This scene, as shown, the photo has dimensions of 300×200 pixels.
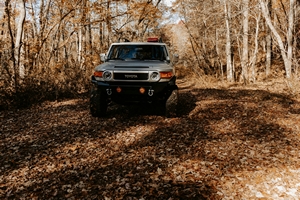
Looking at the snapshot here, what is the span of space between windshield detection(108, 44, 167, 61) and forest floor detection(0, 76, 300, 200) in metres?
1.56

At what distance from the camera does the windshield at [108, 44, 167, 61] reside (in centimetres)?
680

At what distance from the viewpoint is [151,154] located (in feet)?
14.8

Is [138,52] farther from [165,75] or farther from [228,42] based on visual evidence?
[228,42]

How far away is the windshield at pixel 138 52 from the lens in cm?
680

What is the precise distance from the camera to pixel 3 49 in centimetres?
770

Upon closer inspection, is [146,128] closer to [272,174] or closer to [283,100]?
[272,174]

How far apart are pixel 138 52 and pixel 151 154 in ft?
10.6

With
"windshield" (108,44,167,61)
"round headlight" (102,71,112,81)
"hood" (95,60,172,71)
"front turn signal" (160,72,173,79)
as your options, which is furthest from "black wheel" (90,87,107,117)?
"front turn signal" (160,72,173,79)

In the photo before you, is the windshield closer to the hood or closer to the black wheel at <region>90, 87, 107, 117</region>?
the hood

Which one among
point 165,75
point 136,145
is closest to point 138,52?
point 165,75

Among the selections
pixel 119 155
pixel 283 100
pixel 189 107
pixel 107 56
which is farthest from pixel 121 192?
pixel 283 100

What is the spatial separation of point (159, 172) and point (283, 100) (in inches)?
263

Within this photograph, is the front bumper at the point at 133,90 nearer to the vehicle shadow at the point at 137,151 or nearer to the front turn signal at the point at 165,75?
the front turn signal at the point at 165,75

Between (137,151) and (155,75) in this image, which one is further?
(155,75)
